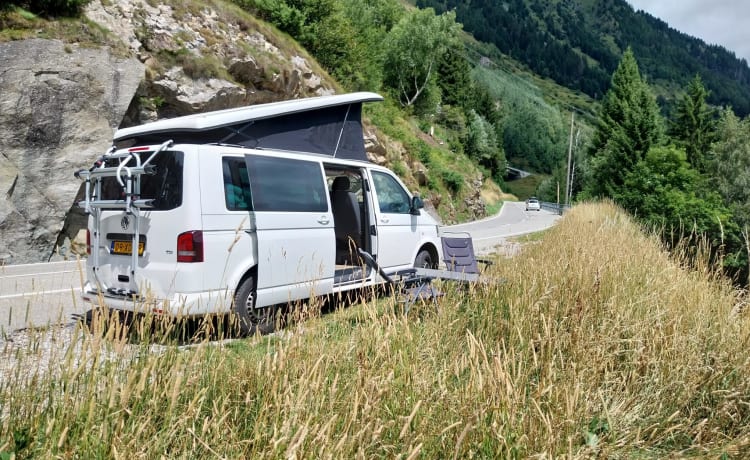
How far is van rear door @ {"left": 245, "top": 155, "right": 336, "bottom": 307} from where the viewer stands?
5363 mm

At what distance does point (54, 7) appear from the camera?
13.1 m

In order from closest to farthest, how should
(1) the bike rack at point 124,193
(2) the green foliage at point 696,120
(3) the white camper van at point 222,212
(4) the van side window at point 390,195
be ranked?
(1) the bike rack at point 124,193
(3) the white camper van at point 222,212
(4) the van side window at point 390,195
(2) the green foliage at point 696,120

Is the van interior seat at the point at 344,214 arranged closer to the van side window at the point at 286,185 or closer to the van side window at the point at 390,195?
the van side window at the point at 390,195

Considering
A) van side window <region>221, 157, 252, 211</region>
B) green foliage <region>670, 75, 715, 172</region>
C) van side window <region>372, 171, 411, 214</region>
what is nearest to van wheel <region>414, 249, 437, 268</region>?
van side window <region>372, 171, 411, 214</region>

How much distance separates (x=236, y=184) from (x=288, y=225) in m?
0.76

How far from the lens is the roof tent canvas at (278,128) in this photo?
5422 millimetres

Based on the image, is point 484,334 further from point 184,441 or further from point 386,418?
point 184,441

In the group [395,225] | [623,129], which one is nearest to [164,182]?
[395,225]

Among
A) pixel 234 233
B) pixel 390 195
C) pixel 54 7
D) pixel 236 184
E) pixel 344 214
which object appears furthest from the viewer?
pixel 54 7

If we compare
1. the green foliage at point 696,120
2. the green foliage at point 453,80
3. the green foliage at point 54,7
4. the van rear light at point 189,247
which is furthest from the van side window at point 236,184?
the green foliage at point 453,80

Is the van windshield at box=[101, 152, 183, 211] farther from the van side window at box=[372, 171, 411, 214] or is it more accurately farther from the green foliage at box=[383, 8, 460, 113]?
the green foliage at box=[383, 8, 460, 113]

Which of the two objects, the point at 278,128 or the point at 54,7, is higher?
the point at 54,7

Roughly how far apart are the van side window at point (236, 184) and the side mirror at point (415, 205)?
9.91 feet

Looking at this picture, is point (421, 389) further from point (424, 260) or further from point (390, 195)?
point (424, 260)
